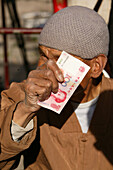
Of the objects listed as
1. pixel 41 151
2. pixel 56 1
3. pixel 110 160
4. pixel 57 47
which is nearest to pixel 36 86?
pixel 57 47

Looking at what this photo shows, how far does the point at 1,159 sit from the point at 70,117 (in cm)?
64

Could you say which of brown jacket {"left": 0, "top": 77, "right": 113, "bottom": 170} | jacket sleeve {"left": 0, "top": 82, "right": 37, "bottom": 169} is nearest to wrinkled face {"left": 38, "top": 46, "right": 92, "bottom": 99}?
brown jacket {"left": 0, "top": 77, "right": 113, "bottom": 170}

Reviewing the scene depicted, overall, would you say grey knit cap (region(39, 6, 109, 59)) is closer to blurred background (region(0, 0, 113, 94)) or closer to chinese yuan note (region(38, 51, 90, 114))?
chinese yuan note (region(38, 51, 90, 114))

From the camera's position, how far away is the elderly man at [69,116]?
5.80ft

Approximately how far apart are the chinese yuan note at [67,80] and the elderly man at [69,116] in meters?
0.12

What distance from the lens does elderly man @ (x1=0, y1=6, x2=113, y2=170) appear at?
1.77 m

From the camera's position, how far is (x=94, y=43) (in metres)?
1.92

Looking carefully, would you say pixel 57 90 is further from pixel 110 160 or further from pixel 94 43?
pixel 110 160

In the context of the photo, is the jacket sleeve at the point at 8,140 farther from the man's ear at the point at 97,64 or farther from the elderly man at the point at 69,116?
the man's ear at the point at 97,64

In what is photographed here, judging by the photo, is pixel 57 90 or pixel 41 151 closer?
pixel 57 90

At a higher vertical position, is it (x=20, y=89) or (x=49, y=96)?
(x=49, y=96)

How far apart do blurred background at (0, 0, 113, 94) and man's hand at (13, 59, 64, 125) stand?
128 cm

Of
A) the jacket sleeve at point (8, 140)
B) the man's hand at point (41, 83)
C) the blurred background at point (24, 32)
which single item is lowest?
the blurred background at point (24, 32)

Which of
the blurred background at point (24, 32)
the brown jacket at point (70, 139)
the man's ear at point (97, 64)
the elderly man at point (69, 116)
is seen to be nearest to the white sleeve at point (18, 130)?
the elderly man at point (69, 116)
